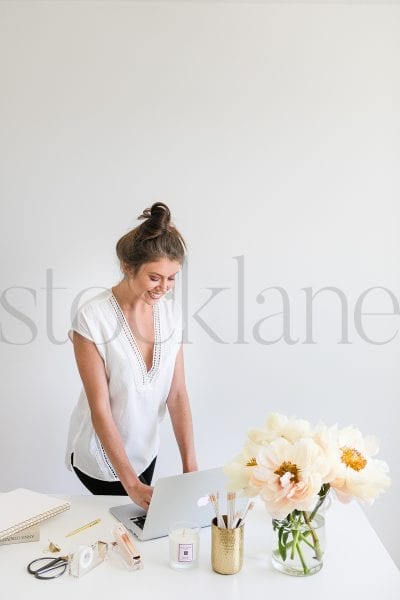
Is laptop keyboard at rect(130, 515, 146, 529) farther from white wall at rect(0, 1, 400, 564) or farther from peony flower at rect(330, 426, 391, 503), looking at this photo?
white wall at rect(0, 1, 400, 564)

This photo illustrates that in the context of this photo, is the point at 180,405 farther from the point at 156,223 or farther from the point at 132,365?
the point at 156,223

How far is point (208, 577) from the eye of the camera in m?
1.52

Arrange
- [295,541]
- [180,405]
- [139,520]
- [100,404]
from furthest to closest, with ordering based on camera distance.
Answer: [180,405] → [100,404] → [139,520] → [295,541]

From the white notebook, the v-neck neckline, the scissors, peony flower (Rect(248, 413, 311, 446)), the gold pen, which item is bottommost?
the scissors

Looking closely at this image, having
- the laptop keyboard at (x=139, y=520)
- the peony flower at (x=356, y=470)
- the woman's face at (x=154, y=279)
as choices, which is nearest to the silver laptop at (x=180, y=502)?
the laptop keyboard at (x=139, y=520)

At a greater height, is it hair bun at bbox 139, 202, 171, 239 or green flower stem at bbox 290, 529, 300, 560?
hair bun at bbox 139, 202, 171, 239

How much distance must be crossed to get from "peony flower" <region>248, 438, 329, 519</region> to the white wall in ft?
4.84

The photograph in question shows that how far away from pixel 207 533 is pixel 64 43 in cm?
212

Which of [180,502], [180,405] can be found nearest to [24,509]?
[180,502]

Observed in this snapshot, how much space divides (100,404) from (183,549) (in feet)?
1.96

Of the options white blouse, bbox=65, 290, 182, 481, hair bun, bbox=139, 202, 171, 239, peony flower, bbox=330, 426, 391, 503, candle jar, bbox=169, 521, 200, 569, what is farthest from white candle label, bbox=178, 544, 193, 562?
hair bun, bbox=139, 202, 171, 239

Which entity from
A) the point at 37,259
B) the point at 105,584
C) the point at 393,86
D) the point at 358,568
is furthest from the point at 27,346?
the point at 393,86

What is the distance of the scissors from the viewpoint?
1513 millimetres

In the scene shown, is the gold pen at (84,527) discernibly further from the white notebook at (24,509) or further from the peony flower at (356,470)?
the peony flower at (356,470)
